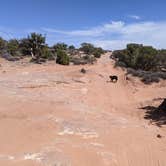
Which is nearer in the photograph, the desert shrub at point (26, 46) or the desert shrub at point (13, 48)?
the desert shrub at point (26, 46)

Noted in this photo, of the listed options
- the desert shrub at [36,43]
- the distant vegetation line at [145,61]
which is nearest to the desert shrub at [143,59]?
the distant vegetation line at [145,61]

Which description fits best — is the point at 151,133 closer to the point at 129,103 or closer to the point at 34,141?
the point at 34,141

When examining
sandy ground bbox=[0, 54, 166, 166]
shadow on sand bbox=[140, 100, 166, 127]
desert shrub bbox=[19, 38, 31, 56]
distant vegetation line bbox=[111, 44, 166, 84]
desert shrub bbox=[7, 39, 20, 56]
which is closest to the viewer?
sandy ground bbox=[0, 54, 166, 166]

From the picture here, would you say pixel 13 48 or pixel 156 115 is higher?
pixel 13 48

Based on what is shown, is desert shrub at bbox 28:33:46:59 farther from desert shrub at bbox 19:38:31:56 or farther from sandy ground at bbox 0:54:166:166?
sandy ground at bbox 0:54:166:166

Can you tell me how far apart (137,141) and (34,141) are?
135 inches

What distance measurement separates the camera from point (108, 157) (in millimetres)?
7578

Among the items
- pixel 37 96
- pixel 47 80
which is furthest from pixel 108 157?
pixel 47 80

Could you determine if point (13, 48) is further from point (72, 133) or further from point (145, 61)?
point (72, 133)

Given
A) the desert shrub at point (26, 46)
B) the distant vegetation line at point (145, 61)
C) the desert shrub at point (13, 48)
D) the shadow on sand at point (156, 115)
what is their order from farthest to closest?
the desert shrub at point (13, 48), the desert shrub at point (26, 46), the distant vegetation line at point (145, 61), the shadow on sand at point (156, 115)

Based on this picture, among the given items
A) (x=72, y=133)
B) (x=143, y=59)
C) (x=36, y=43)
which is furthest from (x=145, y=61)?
(x=72, y=133)

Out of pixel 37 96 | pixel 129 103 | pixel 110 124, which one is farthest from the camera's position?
pixel 129 103

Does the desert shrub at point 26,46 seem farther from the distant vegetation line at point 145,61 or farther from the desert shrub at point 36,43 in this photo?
the distant vegetation line at point 145,61

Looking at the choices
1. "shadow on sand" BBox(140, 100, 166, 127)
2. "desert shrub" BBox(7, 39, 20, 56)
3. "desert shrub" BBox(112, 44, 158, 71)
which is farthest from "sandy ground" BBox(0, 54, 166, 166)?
"desert shrub" BBox(7, 39, 20, 56)
